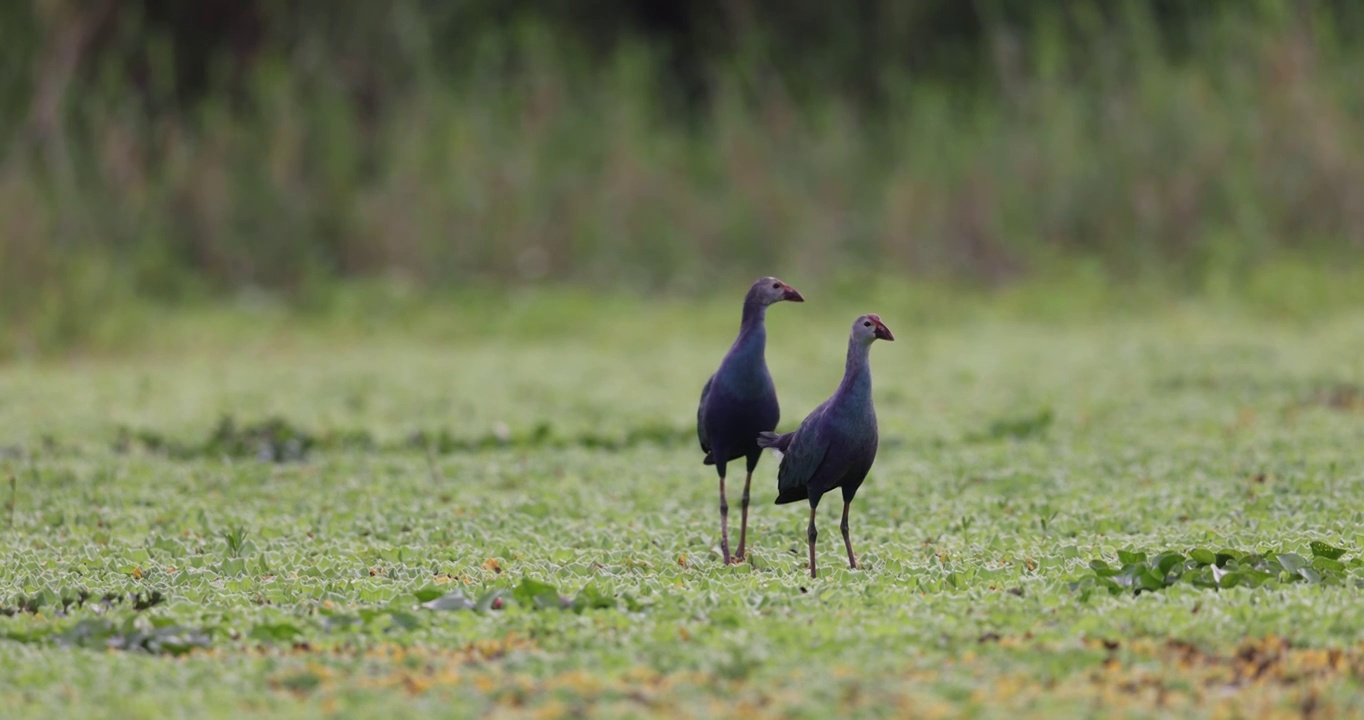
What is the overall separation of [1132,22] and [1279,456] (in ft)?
32.0

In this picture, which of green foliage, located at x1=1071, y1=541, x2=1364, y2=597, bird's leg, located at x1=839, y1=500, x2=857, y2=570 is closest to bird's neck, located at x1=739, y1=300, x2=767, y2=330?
bird's leg, located at x1=839, y1=500, x2=857, y2=570

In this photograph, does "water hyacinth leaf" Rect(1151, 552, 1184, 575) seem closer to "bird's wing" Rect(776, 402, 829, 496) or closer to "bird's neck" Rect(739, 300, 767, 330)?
"bird's wing" Rect(776, 402, 829, 496)

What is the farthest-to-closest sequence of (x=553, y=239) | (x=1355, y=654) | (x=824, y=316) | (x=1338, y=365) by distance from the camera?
(x=553, y=239)
(x=824, y=316)
(x=1338, y=365)
(x=1355, y=654)

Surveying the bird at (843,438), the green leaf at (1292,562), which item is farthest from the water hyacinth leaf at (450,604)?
the green leaf at (1292,562)

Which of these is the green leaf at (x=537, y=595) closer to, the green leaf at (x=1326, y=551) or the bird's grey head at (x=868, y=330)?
the bird's grey head at (x=868, y=330)

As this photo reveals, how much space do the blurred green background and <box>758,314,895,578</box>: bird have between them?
9199 mm

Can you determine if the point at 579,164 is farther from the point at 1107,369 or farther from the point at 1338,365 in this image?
the point at 1338,365

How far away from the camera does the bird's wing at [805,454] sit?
5023 mm

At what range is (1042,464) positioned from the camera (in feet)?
24.8

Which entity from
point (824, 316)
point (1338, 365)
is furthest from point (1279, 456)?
point (824, 316)

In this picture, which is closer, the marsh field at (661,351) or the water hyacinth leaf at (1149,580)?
the marsh field at (661,351)

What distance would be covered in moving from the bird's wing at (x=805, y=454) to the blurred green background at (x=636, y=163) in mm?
9174

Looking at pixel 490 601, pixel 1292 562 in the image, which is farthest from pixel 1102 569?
pixel 490 601

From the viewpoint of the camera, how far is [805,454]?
16.7ft
